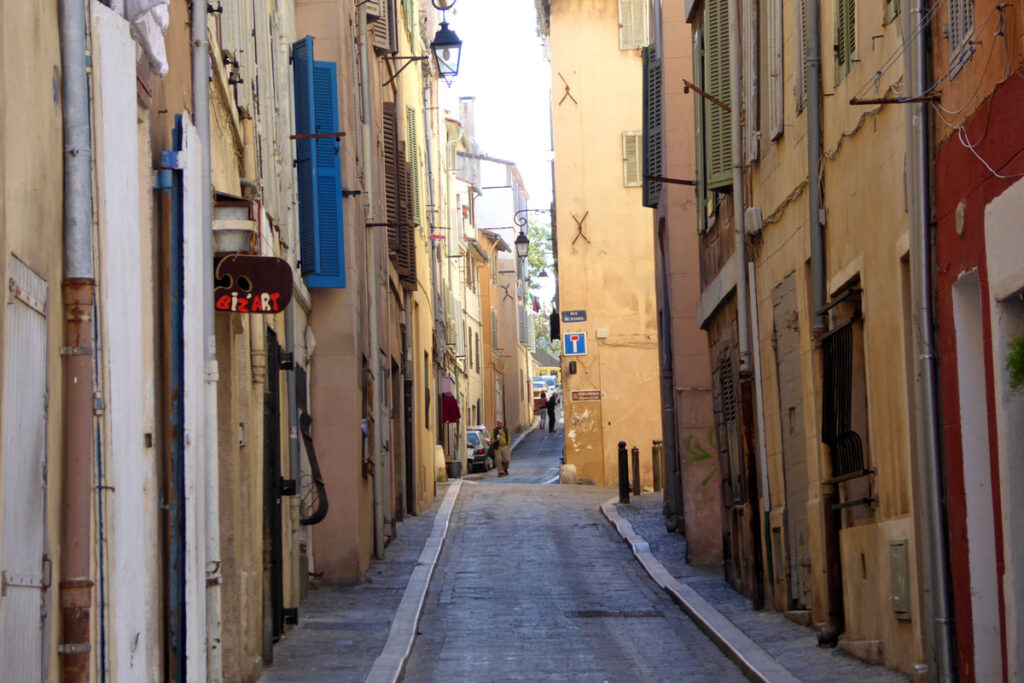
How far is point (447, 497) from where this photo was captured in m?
29.4

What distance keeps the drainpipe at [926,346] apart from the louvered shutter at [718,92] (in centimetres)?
669

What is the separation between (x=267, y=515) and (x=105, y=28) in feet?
22.3

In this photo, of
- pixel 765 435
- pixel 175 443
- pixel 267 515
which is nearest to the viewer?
pixel 175 443

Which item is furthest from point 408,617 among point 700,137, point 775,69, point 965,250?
point 965,250

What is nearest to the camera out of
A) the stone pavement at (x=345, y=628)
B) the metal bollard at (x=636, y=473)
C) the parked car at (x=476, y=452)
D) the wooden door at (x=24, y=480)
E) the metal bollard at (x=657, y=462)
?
the wooden door at (x=24, y=480)

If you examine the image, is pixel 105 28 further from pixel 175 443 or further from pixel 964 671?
pixel 964 671

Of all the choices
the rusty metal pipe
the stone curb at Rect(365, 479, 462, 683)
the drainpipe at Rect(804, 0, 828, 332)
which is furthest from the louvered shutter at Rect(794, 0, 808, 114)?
the rusty metal pipe

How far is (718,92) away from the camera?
53.3 ft

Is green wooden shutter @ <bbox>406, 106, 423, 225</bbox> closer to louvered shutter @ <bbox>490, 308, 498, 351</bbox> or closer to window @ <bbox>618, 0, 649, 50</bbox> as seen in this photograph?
window @ <bbox>618, 0, 649, 50</bbox>

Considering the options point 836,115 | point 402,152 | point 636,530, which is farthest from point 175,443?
point 402,152

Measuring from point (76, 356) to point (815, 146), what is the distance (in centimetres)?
763

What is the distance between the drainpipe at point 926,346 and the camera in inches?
348

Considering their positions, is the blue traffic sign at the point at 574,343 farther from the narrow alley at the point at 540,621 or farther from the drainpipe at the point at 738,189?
the drainpipe at the point at 738,189

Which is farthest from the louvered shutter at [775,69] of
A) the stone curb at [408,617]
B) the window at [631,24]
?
the window at [631,24]
